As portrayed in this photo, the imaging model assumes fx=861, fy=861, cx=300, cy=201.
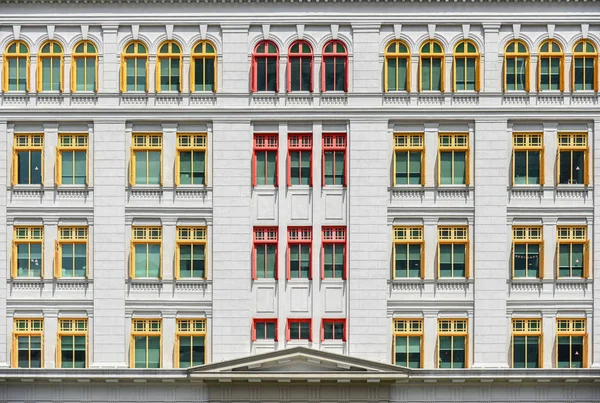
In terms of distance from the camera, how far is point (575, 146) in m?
29.2

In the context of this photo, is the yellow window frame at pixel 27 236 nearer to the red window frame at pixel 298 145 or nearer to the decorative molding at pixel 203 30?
the decorative molding at pixel 203 30

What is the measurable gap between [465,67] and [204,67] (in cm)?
889

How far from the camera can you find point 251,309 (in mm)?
28984

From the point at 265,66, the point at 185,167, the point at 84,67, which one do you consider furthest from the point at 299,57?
the point at 84,67

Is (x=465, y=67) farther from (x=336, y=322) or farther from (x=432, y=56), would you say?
(x=336, y=322)

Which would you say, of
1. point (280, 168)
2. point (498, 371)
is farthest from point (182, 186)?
point (498, 371)

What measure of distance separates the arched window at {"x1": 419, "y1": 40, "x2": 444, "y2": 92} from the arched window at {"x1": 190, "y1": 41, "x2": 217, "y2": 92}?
7.08m

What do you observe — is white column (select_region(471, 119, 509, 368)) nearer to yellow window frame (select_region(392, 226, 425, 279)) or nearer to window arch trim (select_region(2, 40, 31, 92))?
yellow window frame (select_region(392, 226, 425, 279))

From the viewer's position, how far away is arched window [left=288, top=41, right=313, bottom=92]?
96.3ft

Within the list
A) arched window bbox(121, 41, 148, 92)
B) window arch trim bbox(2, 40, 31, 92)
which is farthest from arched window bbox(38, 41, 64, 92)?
arched window bbox(121, 41, 148, 92)

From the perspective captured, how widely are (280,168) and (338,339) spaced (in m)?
6.10

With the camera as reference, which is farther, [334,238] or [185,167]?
[185,167]

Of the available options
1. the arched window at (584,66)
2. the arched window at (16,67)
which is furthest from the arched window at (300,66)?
the arched window at (16,67)

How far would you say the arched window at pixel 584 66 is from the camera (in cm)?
2925
